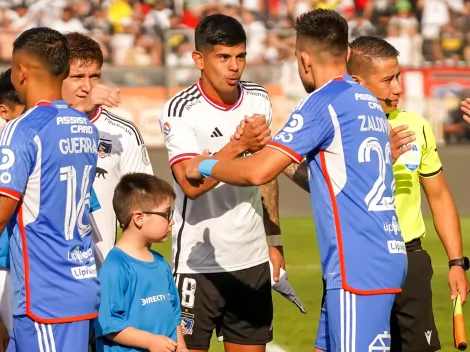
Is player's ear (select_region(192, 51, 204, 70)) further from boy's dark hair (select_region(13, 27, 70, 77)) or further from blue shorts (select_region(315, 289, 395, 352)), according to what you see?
blue shorts (select_region(315, 289, 395, 352))

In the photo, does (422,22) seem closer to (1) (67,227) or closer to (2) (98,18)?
(2) (98,18)

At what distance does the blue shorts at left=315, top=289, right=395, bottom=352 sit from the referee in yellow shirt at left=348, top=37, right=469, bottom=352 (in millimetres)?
1218

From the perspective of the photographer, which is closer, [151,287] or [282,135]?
[282,135]

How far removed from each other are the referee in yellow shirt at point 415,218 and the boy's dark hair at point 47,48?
6.45ft

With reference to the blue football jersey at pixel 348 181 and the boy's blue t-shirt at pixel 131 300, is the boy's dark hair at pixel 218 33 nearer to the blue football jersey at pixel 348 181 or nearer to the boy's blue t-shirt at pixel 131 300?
the blue football jersey at pixel 348 181

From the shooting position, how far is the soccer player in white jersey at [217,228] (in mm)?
6031

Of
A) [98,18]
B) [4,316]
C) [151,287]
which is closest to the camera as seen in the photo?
[151,287]

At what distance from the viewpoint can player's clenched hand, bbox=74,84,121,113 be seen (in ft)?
19.2

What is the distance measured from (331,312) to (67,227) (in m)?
1.34

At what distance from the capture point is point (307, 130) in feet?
15.5

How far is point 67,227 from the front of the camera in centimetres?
459

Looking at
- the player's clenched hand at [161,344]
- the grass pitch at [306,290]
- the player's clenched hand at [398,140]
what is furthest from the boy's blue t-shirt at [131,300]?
the grass pitch at [306,290]

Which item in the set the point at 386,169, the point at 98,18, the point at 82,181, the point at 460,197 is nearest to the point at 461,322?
the point at 386,169

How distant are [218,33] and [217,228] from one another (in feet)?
3.90
